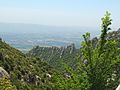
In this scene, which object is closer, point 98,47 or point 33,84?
point 98,47

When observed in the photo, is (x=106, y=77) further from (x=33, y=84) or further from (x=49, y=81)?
(x=49, y=81)

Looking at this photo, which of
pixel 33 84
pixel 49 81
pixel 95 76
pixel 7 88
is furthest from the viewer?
pixel 49 81

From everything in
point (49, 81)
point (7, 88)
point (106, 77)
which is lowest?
point (49, 81)

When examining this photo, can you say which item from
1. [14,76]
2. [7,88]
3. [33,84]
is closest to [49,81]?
[33,84]

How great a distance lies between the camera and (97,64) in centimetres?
2550

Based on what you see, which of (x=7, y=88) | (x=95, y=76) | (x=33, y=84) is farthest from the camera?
(x=33, y=84)

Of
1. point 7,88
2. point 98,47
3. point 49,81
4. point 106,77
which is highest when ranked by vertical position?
point 98,47

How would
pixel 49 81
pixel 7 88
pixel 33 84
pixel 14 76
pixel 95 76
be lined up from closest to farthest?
pixel 95 76 → pixel 7 88 → pixel 14 76 → pixel 33 84 → pixel 49 81

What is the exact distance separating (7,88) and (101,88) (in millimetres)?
7531

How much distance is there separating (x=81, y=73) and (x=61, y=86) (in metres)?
1.83

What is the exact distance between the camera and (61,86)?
85.2 ft

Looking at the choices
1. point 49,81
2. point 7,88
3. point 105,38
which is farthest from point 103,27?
point 49,81

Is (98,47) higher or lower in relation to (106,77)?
higher

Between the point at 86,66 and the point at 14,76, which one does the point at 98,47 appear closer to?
the point at 86,66
